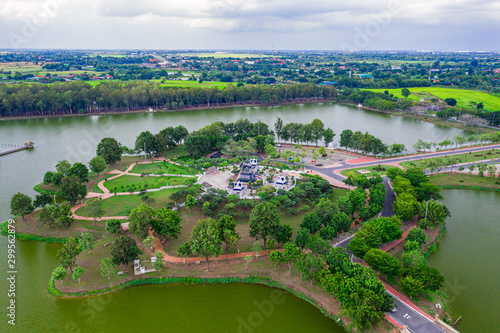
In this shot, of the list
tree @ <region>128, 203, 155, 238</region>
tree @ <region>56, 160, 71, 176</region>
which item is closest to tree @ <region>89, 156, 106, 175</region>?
tree @ <region>56, 160, 71, 176</region>

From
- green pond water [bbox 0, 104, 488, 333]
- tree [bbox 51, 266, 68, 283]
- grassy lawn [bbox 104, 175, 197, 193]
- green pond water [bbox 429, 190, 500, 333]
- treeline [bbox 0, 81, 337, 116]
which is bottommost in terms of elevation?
green pond water [bbox 0, 104, 488, 333]

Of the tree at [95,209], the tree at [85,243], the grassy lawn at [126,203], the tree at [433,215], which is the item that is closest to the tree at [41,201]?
the grassy lawn at [126,203]

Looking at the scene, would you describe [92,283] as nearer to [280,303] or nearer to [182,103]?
[280,303]

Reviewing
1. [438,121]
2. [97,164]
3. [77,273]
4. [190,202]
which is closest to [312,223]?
[190,202]

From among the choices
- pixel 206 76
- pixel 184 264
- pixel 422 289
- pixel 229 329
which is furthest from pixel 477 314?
pixel 206 76

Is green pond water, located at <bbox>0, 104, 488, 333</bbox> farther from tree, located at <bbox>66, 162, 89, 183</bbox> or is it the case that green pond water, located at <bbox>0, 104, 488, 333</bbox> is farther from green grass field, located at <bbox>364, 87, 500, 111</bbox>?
green grass field, located at <bbox>364, 87, 500, 111</bbox>
